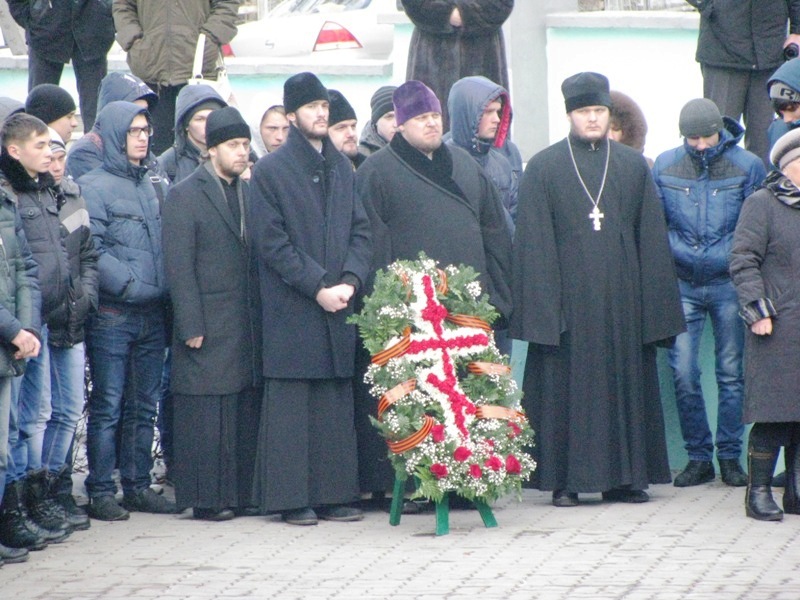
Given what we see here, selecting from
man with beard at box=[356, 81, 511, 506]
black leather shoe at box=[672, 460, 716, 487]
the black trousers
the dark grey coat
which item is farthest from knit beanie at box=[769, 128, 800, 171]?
the black trousers

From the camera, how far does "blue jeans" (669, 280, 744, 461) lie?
381 inches

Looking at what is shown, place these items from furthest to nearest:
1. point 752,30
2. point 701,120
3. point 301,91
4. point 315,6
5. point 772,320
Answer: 1. point 315,6
2. point 752,30
3. point 701,120
4. point 301,91
5. point 772,320

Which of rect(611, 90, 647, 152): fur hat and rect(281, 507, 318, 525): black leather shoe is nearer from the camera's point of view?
rect(281, 507, 318, 525): black leather shoe

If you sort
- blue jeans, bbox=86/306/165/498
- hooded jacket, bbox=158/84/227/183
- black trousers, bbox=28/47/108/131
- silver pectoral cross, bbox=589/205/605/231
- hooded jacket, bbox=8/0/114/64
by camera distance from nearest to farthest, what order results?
1. blue jeans, bbox=86/306/165/498
2. silver pectoral cross, bbox=589/205/605/231
3. hooded jacket, bbox=158/84/227/183
4. hooded jacket, bbox=8/0/114/64
5. black trousers, bbox=28/47/108/131

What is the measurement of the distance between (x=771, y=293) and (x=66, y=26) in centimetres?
586

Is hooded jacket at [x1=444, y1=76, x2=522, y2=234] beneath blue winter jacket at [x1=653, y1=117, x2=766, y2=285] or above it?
above

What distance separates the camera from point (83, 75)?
12.7 m

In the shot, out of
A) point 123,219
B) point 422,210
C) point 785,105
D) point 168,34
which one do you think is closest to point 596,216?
point 422,210

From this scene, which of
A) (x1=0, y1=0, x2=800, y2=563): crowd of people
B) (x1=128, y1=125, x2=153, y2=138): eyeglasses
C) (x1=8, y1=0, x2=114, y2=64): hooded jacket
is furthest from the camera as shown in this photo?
(x1=8, y1=0, x2=114, y2=64): hooded jacket

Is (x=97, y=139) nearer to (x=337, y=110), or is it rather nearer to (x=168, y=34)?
(x=337, y=110)

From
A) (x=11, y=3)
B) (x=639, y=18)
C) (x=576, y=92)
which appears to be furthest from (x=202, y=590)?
(x=639, y=18)

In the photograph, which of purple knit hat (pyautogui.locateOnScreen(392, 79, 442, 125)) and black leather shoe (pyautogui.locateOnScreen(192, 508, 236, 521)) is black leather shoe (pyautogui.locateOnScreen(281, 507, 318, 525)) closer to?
black leather shoe (pyautogui.locateOnScreen(192, 508, 236, 521))

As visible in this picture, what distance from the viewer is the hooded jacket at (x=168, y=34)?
11766 mm

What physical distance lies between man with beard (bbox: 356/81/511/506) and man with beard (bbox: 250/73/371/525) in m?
0.19
